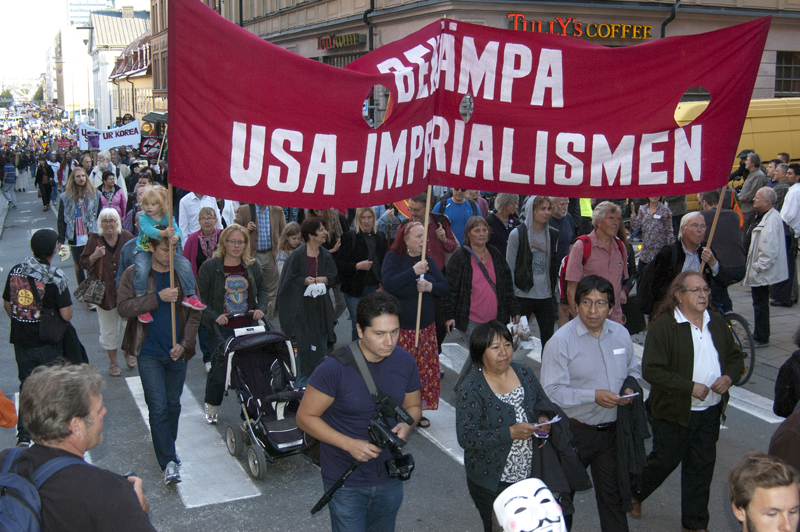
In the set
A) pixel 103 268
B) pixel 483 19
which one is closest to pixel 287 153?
pixel 103 268

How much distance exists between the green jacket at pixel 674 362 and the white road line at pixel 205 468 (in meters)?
3.02

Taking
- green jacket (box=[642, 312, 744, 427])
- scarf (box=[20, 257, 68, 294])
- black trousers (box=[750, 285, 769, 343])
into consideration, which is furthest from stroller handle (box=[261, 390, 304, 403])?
black trousers (box=[750, 285, 769, 343])

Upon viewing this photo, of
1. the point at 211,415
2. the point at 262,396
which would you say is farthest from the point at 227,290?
the point at 211,415

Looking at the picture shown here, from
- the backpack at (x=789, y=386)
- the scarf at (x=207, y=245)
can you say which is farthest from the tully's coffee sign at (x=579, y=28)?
the backpack at (x=789, y=386)

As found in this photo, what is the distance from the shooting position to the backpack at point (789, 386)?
14.4ft

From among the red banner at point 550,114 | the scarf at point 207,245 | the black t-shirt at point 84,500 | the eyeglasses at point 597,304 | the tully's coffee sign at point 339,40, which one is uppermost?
the tully's coffee sign at point 339,40

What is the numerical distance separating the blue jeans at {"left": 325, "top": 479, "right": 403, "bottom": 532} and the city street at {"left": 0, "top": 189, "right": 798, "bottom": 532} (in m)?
1.35

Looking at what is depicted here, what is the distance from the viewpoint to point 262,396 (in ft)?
20.7

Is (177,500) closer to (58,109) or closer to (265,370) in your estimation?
(265,370)

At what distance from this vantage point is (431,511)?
5.45 metres

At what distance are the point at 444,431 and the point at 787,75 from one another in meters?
22.9

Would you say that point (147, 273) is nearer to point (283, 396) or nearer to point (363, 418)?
point (283, 396)

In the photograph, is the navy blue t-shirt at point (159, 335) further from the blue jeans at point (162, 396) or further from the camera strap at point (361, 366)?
the camera strap at point (361, 366)

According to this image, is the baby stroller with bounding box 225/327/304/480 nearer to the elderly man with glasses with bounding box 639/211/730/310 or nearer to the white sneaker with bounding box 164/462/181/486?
the white sneaker with bounding box 164/462/181/486
